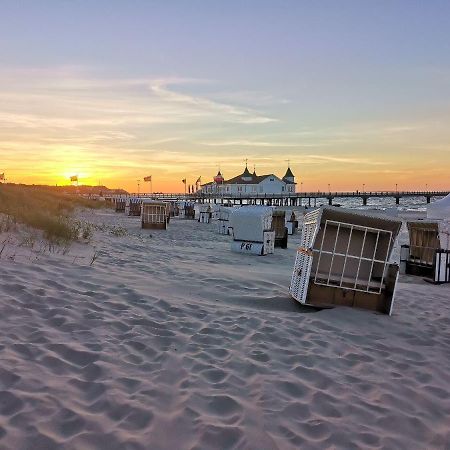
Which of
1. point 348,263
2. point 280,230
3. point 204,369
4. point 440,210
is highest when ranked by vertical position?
point 440,210

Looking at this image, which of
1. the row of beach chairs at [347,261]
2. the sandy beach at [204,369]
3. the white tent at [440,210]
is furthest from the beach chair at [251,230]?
the sandy beach at [204,369]

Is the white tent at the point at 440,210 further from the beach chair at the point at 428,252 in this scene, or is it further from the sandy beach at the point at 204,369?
the sandy beach at the point at 204,369

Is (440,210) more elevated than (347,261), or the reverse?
(440,210)

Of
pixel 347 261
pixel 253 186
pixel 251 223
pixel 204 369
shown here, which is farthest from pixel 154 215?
pixel 253 186

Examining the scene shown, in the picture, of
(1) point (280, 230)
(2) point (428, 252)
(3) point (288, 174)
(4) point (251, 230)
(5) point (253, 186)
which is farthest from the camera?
(3) point (288, 174)

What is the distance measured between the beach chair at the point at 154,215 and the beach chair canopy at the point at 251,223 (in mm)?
9831

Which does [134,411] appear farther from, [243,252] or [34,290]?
[243,252]

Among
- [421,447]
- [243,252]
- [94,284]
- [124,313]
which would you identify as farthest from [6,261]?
[243,252]

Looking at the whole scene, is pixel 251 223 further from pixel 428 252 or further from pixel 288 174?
pixel 288 174

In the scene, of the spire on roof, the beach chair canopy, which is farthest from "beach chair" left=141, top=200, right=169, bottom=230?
the spire on roof

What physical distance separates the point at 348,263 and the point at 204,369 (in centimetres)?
365

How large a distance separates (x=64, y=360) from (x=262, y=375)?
5.92 ft

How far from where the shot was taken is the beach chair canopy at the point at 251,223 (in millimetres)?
14367

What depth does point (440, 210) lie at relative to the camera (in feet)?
40.5
